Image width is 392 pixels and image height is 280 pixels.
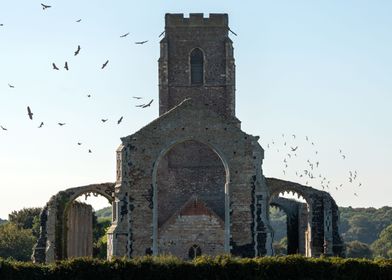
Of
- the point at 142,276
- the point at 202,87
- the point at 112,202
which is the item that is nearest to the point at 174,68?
the point at 202,87

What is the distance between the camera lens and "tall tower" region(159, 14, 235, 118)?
57938 millimetres

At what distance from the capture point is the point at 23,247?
261 ft

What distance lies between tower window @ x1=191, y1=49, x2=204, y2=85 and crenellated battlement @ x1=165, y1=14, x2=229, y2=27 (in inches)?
64.0

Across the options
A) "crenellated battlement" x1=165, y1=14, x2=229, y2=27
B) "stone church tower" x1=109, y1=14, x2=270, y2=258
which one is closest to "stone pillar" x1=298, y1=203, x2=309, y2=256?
"stone church tower" x1=109, y1=14, x2=270, y2=258

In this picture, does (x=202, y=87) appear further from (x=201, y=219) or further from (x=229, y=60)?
(x=201, y=219)

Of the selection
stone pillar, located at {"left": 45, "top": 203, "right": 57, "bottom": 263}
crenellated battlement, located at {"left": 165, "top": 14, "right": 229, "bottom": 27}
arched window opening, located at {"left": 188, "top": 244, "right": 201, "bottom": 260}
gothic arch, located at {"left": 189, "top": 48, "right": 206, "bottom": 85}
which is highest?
crenellated battlement, located at {"left": 165, "top": 14, "right": 229, "bottom": 27}

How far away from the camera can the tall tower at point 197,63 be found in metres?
57.9

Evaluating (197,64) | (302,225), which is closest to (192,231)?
(302,225)

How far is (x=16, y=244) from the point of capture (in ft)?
261

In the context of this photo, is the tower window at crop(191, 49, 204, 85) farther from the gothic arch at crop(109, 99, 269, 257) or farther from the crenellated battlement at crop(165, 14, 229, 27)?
the gothic arch at crop(109, 99, 269, 257)

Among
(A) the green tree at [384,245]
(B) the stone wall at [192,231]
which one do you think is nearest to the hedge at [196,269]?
(B) the stone wall at [192,231]

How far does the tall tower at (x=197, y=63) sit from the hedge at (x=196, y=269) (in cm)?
2168

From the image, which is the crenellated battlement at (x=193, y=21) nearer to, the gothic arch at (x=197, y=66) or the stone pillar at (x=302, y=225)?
the gothic arch at (x=197, y=66)

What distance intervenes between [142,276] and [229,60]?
24056mm
